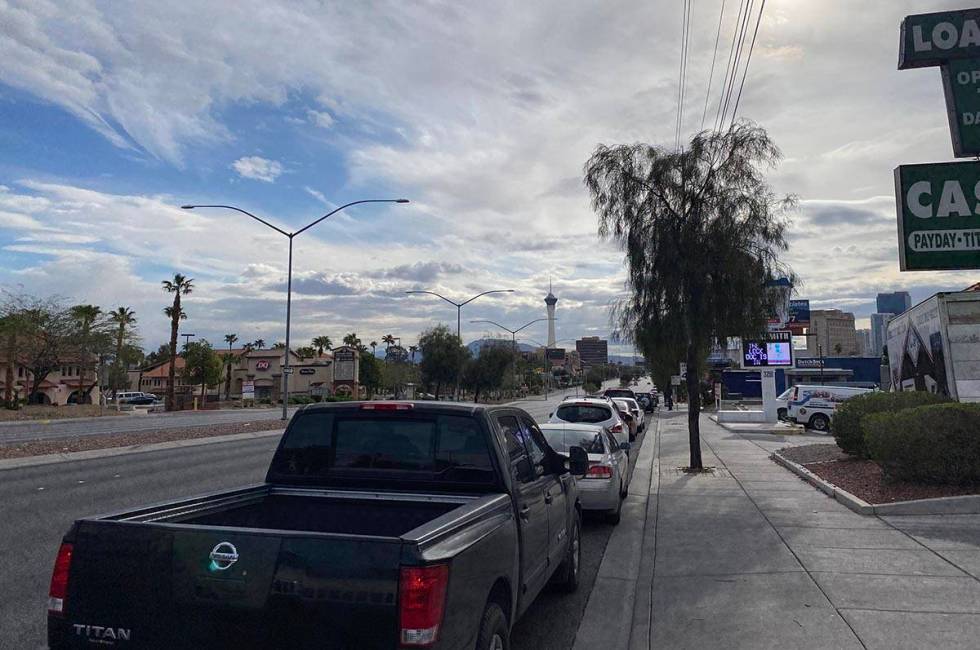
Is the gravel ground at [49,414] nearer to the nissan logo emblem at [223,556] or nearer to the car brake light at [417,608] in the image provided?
the nissan logo emblem at [223,556]

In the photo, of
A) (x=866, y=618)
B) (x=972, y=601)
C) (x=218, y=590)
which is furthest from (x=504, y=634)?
(x=972, y=601)

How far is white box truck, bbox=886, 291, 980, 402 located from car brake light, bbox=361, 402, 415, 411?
17037mm

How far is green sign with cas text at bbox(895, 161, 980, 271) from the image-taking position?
38.4 ft

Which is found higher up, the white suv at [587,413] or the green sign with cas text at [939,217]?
the green sign with cas text at [939,217]

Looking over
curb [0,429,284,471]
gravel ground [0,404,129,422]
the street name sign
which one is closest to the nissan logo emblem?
the street name sign

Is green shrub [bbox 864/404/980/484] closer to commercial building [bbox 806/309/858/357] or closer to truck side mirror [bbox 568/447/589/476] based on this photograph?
truck side mirror [bbox 568/447/589/476]

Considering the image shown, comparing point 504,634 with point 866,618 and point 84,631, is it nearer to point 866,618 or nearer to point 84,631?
point 84,631

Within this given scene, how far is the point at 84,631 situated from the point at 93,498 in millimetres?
10000

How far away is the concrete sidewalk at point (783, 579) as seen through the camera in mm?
5695

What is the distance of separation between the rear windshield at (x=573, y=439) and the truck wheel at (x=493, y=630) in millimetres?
6915

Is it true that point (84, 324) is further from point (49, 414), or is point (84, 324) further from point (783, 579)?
point (783, 579)

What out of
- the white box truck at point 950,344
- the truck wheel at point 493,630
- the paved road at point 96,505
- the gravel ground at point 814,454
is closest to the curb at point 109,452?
the paved road at point 96,505

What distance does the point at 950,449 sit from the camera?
10.3m

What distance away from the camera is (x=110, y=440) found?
22.6 meters
